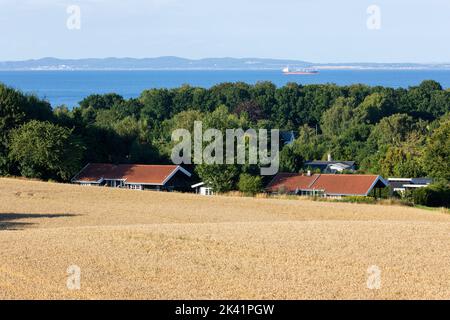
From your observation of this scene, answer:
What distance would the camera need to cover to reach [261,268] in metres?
26.5

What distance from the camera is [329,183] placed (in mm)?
60531

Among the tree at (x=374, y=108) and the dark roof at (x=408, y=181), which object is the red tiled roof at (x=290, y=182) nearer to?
the dark roof at (x=408, y=181)

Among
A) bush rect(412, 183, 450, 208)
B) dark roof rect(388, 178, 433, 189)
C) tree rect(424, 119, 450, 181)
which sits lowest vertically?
dark roof rect(388, 178, 433, 189)

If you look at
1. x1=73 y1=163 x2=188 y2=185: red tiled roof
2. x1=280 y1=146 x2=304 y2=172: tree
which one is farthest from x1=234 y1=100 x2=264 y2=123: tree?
x1=73 y1=163 x2=188 y2=185: red tiled roof

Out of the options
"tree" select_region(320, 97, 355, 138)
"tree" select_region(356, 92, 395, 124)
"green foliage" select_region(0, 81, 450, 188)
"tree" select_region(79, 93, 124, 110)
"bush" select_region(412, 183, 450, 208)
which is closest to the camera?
"bush" select_region(412, 183, 450, 208)

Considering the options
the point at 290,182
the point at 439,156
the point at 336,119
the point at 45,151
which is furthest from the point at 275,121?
the point at 45,151

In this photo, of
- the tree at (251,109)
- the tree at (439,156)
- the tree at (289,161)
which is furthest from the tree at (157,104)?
the tree at (439,156)

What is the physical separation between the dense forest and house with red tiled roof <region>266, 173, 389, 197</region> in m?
1.81

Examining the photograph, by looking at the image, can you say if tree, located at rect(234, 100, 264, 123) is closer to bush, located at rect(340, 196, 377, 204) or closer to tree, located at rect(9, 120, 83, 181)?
tree, located at rect(9, 120, 83, 181)

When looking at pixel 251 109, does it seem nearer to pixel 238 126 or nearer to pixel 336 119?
pixel 336 119

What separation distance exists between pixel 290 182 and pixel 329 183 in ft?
9.76

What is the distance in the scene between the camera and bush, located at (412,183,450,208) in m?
57.4

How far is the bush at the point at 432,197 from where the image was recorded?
188 feet

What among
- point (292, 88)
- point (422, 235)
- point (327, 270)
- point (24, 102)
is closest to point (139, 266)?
point (327, 270)
